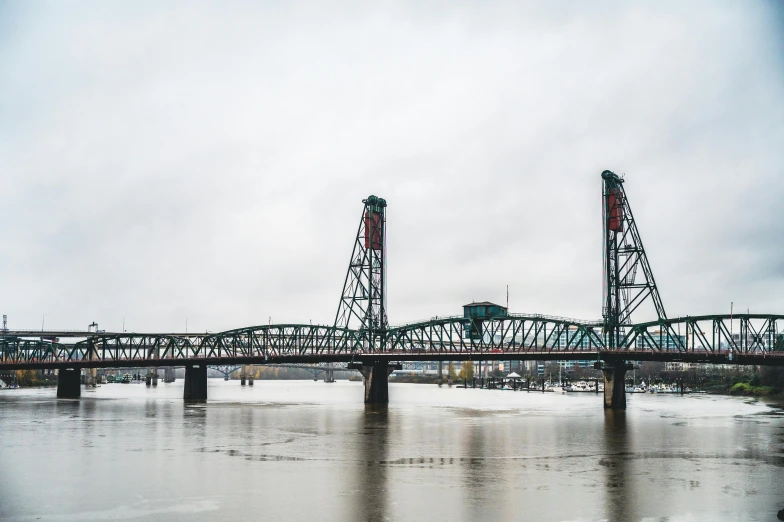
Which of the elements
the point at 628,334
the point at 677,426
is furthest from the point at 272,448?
the point at 628,334

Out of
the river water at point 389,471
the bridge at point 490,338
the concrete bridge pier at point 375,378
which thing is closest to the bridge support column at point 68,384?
the bridge at point 490,338

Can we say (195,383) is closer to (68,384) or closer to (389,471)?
(68,384)

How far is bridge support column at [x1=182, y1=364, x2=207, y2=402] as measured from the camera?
5802 inches

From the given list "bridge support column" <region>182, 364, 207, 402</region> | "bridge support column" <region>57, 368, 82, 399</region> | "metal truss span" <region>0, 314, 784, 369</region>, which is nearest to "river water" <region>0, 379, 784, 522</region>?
"metal truss span" <region>0, 314, 784, 369</region>

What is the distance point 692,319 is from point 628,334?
9.81 metres

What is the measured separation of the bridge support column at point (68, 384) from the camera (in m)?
153

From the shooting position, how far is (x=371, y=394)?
12975 centimetres

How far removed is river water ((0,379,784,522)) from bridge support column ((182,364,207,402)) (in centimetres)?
6680

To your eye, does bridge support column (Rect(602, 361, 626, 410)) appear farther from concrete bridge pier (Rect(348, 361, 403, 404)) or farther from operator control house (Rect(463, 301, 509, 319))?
concrete bridge pier (Rect(348, 361, 403, 404))

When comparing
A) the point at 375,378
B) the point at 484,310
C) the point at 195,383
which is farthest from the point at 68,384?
the point at 484,310

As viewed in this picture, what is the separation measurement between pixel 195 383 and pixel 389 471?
11249 centimetres

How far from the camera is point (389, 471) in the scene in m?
44.3

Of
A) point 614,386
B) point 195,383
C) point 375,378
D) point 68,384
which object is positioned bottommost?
point 68,384

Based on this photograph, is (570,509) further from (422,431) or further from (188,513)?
(422,431)
